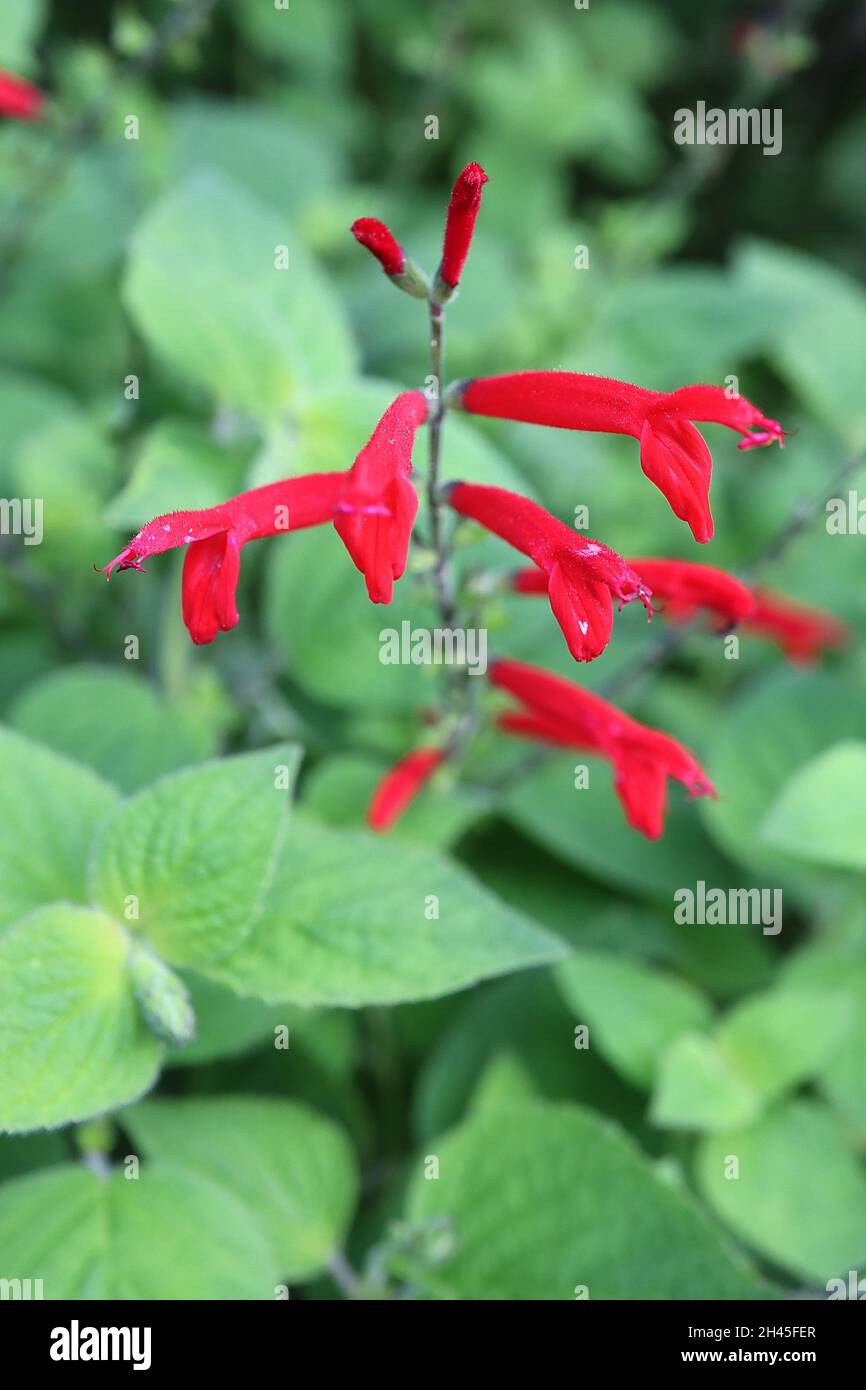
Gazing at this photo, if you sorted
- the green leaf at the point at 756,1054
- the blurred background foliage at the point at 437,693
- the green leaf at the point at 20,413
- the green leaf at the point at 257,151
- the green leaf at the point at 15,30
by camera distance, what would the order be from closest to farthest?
the blurred background foliage at the point at 437,693
the green leaf at the point at 756,1054
the green leaf at the point at 20,413
the green leaf at the point at 15,30
the green leaf at the point at 257,151

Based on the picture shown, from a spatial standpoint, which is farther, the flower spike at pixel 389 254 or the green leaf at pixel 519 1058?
the green leaf at pixel 519 1058

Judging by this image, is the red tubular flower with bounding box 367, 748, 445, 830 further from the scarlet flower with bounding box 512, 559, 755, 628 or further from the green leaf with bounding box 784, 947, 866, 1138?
the green leaf with bounding box 784, 947, 866, 1138

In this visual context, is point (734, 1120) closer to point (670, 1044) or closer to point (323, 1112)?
point (670, 1044)

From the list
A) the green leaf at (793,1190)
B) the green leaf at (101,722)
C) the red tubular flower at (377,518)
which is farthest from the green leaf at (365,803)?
the red tubular flower at (377,518)

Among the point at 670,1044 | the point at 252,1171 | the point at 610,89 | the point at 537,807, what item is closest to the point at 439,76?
the point at 610,89

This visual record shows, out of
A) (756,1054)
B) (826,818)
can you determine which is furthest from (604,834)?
(826,818)

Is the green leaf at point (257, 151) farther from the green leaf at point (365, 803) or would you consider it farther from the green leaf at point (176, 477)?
the green leaf at point (365, 803)
